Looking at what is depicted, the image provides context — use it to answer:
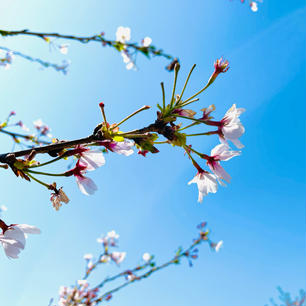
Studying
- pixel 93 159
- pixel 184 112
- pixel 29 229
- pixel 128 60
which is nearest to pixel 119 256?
pixel 128 60

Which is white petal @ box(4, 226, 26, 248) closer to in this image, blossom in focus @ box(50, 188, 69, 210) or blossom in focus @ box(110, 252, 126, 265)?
blossom in focus @ box(50, 188, 69, 210)

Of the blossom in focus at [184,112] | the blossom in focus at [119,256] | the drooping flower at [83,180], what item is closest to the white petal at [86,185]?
the drooping flower at [83,180]

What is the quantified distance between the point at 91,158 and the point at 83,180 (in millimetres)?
84

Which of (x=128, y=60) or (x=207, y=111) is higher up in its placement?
(x=128, y=60)

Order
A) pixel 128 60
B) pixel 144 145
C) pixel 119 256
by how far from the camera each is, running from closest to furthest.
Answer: pixel 144 145 → pixel 128 60 → pixel 119 256

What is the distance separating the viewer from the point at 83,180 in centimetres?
85

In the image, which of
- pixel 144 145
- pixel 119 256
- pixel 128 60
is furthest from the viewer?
pixel 119 256

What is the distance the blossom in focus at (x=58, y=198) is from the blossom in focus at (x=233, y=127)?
1.86 ft

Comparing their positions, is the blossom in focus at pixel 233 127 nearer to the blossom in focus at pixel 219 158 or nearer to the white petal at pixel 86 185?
A: the blossom in focus at pixel 219 158

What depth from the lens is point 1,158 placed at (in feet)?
2.29

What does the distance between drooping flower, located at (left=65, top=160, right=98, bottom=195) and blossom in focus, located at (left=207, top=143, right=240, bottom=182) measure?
440 millimetres

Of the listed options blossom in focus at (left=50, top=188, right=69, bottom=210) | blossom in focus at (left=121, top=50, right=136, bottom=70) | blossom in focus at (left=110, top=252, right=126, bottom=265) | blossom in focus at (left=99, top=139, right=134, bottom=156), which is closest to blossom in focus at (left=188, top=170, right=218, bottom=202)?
blossom in focus at (left=99, top=139, right=134, bottom=156)

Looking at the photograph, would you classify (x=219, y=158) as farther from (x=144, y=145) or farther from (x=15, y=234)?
(x=15, y=234)

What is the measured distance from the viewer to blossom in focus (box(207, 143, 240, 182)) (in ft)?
3.03
